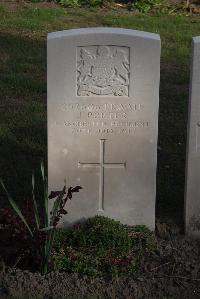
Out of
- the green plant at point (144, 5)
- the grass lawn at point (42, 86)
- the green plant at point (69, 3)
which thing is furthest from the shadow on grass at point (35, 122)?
the green plant at point (144, 5)

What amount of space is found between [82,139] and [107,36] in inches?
30.0

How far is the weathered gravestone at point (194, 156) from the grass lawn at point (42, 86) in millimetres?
243

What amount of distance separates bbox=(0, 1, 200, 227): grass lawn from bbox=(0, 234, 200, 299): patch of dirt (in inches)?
29.9

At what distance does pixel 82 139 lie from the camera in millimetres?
5727

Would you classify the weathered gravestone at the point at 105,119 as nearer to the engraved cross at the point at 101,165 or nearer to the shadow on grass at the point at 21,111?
the engraved cross at the point at 101,165

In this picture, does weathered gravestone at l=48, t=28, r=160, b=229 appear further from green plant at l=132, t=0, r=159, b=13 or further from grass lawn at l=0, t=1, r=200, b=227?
green plant at l=132, t=0, r=159, b=13

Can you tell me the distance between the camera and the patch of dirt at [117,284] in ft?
17.0

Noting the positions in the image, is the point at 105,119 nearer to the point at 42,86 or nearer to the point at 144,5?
the point at 42,86

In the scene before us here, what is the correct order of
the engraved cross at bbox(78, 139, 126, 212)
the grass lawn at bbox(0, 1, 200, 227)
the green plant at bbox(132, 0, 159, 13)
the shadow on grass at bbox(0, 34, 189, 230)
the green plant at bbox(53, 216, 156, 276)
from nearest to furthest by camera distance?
the green plant at bbox(53, 216, 156, 276) → the engraved cross at bbox(78, 139, 126, 212) → the shadow on grass at bbox(0, 34, 189, 230) → the grass lawn at bbox(0, 1, 200, 227) → the green plant at bbox(132, 0, 159, 13)

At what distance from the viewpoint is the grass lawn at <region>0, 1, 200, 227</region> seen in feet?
22.6

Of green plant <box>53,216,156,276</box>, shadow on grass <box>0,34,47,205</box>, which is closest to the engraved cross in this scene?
green plant <box>53,216,156,276</box>

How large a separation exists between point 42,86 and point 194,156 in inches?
145

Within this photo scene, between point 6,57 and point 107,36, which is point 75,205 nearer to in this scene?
point 107,36

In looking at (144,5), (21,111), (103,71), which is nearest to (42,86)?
(21,111)
